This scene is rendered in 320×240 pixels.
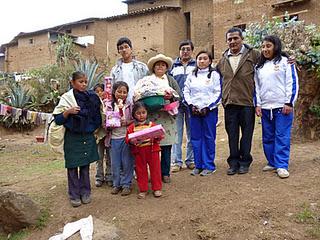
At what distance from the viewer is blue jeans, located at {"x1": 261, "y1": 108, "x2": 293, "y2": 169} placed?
185 inches

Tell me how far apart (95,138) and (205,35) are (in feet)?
65.5

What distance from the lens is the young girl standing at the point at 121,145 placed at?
4.50 metres

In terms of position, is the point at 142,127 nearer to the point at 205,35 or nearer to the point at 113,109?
the point at 113,109

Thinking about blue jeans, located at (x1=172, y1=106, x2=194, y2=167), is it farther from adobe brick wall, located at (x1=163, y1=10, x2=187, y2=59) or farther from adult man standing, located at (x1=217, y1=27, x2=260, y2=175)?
adobe brick wall, located at (x1=163, y1=10, x2=187, y2=59)

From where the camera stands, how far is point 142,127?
14.4 ft

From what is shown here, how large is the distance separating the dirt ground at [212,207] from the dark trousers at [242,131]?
0.22 m

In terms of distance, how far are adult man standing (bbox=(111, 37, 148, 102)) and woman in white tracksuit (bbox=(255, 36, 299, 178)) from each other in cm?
146

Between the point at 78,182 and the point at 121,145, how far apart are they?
2.16ft

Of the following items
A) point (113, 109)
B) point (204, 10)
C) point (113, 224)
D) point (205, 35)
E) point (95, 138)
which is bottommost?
point (113, 224)

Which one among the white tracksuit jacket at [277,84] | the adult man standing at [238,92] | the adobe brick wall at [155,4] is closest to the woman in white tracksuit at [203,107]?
the adult man standing at [238,92]

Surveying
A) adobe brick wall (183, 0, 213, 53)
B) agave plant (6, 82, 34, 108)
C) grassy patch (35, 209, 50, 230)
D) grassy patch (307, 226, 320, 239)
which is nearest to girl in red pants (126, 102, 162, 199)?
grassy patch (35, 209, 50, 230)

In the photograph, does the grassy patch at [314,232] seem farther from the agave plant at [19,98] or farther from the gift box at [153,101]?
the agave plant at [19,98]

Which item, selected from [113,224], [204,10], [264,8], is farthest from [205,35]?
[113,224]

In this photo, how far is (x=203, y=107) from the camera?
4848mm
